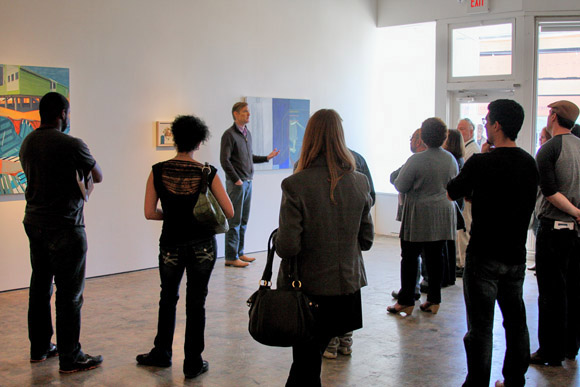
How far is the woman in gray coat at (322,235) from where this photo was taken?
2.88 meters

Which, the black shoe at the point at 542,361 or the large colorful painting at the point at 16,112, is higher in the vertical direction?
the large colorful painting at the point at 16,112

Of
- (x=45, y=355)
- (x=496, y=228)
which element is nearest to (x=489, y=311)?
(x=496, y=228)

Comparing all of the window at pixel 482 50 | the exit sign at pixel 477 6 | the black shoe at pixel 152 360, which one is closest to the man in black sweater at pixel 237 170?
the black shoe at pixel 152 360

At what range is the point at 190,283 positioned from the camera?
389 centimetres

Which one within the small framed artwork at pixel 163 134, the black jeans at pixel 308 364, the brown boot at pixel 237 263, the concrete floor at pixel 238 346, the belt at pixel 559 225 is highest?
Answer: the small framed artwork at pixel 163 134

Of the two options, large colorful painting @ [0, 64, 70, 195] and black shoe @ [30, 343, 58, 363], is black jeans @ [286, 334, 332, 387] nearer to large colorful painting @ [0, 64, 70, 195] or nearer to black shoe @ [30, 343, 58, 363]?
black shoe @ [30, 343, 58, 363]

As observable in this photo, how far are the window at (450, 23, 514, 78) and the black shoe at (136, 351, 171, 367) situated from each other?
630cm

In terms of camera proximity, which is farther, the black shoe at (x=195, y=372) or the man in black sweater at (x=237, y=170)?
the man in black sweater at (x=237, y=170)

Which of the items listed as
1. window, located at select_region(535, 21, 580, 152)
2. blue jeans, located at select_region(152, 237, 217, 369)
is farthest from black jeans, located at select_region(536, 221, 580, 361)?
window, located at select_region(535, 21, 580, 152)

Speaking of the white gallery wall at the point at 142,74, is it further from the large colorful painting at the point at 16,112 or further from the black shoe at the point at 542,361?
the black shoe at the point at 542,361

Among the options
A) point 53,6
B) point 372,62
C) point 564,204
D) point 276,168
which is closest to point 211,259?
point 564,204

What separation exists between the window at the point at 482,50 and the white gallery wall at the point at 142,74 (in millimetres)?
1937

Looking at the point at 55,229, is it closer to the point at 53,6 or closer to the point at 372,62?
the point at 53,6

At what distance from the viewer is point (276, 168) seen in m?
8.59
